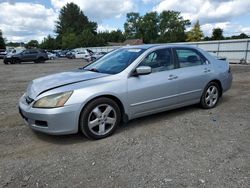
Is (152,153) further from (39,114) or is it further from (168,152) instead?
(39,114)

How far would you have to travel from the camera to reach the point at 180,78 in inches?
214

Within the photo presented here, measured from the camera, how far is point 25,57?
29406mm

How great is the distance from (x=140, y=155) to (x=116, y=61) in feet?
6.97

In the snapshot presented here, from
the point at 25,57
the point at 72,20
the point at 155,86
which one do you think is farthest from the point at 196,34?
the point at 155,86

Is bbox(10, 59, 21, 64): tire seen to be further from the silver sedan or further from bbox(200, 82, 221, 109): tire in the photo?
bbox(200, 82, 221, 109): tire

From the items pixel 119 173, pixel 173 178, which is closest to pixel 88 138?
pixel 119 173

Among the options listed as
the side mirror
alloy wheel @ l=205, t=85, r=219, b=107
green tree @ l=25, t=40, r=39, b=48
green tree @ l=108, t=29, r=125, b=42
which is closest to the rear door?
alloy wheel @ l=205, t=85, r=219, b=107

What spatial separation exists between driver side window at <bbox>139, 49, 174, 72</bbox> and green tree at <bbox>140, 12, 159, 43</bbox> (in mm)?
94725

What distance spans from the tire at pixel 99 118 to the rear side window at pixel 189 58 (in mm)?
1889

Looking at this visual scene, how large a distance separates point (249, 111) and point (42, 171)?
180 inches

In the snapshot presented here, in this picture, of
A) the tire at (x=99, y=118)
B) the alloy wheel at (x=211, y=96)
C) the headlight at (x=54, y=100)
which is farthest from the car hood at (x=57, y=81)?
the alloy wheel at (x=211, y=96)

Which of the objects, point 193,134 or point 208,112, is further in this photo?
point 208,112

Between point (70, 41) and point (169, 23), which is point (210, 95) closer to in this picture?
point (70, 41)

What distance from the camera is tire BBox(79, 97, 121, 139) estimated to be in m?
4.29
